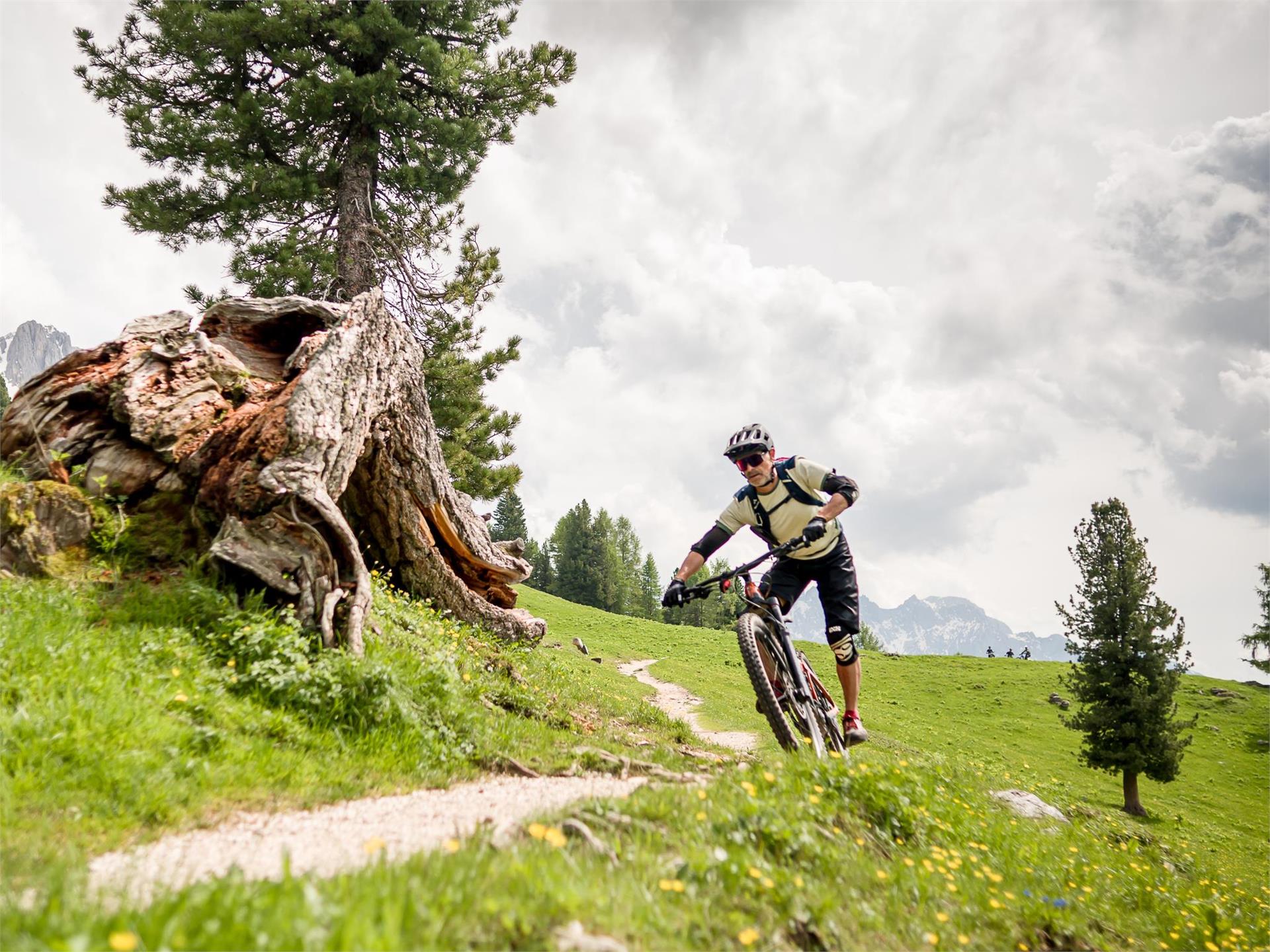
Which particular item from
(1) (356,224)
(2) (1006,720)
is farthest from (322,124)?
(2) (1006,720)

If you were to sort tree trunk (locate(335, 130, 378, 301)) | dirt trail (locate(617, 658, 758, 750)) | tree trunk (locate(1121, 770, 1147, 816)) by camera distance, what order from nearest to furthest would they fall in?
dirt trail (locate(617, 658, 758, 750)), tree trunk (locate(335, 130, 378, 301)), tree trunk (locate(1121, 770, 1147, 816))

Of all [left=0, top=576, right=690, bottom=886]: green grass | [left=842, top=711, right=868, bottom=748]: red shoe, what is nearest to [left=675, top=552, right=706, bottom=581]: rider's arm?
[left=0, top=576, right=690, bottom=886]: green grass

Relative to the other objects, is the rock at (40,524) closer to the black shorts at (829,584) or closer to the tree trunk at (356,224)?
the black shorts at (829,584)

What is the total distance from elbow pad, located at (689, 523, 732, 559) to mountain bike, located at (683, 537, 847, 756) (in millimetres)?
432

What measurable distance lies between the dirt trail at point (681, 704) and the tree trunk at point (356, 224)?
14.0 m

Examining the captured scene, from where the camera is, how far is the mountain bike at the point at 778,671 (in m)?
6.83

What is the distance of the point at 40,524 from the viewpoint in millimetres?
7098

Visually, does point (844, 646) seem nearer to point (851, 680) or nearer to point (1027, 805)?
point (851, 680)

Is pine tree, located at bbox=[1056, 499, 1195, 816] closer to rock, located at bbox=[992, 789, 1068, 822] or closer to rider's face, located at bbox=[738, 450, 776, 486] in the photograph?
rock, located at bbox=[992, 789, 1068, 822]

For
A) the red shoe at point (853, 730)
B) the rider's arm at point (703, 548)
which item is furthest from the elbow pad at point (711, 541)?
the red shoe at point (853, 730)

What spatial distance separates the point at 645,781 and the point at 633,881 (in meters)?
3.01

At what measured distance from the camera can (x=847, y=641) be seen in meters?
7.80

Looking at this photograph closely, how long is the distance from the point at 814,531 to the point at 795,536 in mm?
777

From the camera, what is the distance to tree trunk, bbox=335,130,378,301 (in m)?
16.0
